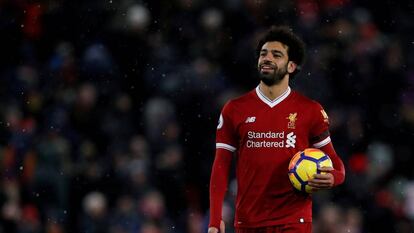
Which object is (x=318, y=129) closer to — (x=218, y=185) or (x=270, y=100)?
(x=270, y=100)

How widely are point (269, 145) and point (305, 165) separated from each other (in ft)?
1.16

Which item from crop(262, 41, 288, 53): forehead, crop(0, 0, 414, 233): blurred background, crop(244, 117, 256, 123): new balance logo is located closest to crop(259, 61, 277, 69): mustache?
crop(262, 41, 288, 53): forehead

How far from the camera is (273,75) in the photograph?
20.9 feet

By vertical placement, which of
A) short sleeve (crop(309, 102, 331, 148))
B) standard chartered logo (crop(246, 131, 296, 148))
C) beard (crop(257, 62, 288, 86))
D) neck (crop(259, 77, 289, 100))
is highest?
beard (crop(257, 62, 288, 86))

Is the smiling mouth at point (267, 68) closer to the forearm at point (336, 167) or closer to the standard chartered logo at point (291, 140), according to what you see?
the standard chartered logo at point (291, 140)

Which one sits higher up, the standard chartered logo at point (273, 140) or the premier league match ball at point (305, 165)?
the standard chartered logo at point (273, 140)

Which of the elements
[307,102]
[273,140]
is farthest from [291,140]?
[307,102]

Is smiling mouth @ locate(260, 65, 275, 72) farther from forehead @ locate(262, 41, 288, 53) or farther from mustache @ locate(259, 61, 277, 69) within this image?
forehead @ locate(262, 41, 288, 53)

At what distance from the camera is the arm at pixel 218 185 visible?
6.24 metres

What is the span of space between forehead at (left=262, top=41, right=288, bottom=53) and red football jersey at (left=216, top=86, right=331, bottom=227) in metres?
0.29

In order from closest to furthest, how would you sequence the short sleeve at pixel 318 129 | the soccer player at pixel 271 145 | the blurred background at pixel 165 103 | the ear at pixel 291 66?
the soccer player at pixel 271 145, the short sleeve at pixel 318 129, the ear at pixel 291 66, the blurred background at pixel 165 103

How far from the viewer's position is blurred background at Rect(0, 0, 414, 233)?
10.9 meters

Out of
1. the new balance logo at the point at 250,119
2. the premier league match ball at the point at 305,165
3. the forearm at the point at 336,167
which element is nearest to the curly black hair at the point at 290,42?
the new balance logo at the point at 250,119

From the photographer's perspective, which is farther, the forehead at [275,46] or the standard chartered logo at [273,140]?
the forehead at [275,46]
